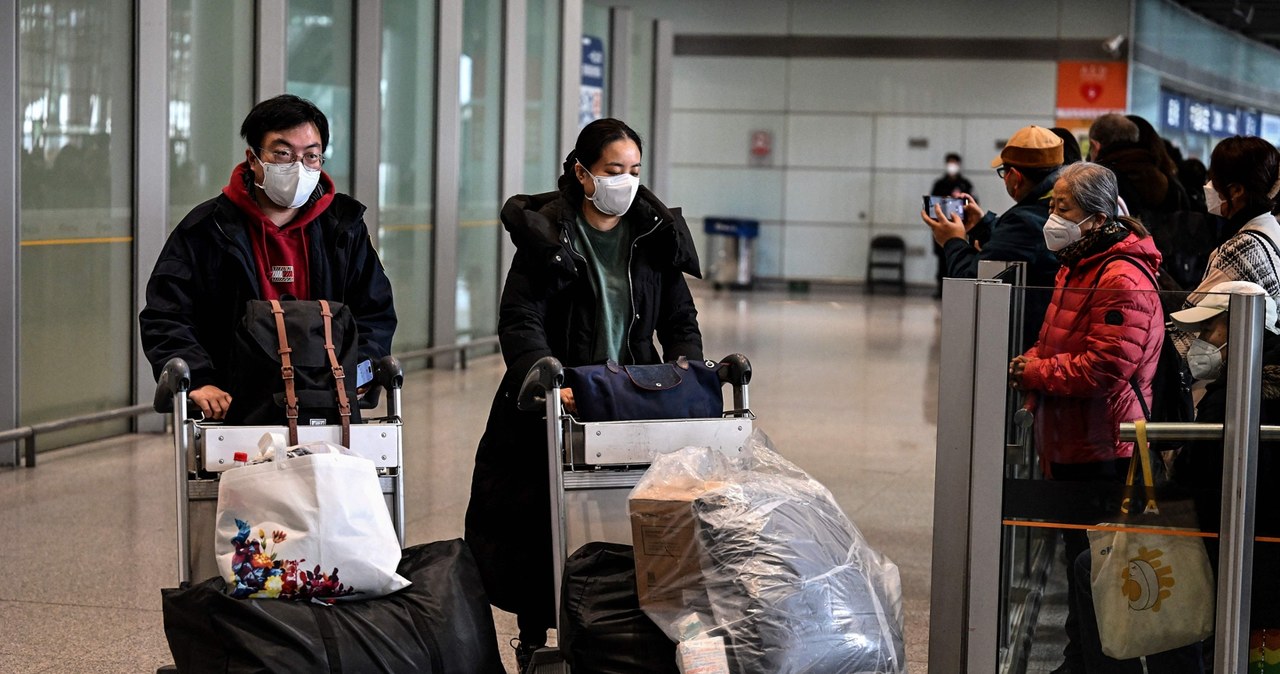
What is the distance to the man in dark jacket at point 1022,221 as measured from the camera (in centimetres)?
500

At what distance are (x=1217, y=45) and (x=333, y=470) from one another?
1026 inches

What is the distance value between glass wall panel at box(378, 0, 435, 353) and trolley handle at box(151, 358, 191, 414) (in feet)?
24.1

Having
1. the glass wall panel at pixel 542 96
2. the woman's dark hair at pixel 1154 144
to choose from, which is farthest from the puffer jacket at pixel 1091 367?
the glass wall panel at pixel 542 96

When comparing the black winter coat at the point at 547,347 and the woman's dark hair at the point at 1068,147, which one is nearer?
the black winter coat at the point at 547,347

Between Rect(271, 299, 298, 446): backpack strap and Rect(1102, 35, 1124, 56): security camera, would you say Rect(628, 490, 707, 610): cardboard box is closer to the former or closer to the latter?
Rect(271, 299, 298, 446): backpack strap

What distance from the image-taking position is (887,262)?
72.0 ft

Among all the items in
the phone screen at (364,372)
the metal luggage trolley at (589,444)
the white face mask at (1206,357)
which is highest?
the white face mask at (1206,357)

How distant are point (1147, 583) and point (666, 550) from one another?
103cm

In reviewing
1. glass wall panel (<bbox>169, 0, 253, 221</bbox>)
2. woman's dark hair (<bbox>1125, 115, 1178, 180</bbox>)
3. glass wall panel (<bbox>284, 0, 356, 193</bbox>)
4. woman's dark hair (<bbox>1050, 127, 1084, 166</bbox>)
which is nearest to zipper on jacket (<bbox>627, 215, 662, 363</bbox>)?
woman's dark hair (<bbox>1050, 127, 1084, 166</bbox>)

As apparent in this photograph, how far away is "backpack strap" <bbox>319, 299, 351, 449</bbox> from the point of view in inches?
130

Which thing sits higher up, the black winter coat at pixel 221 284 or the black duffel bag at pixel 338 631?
the black winter coat at pixel 221 284

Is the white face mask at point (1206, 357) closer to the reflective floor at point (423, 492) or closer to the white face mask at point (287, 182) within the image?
the reflective floor at point (423, 492)

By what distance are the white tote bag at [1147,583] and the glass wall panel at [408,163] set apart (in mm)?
7868

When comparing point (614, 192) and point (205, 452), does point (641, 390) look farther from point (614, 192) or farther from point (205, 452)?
point (205, 452)
